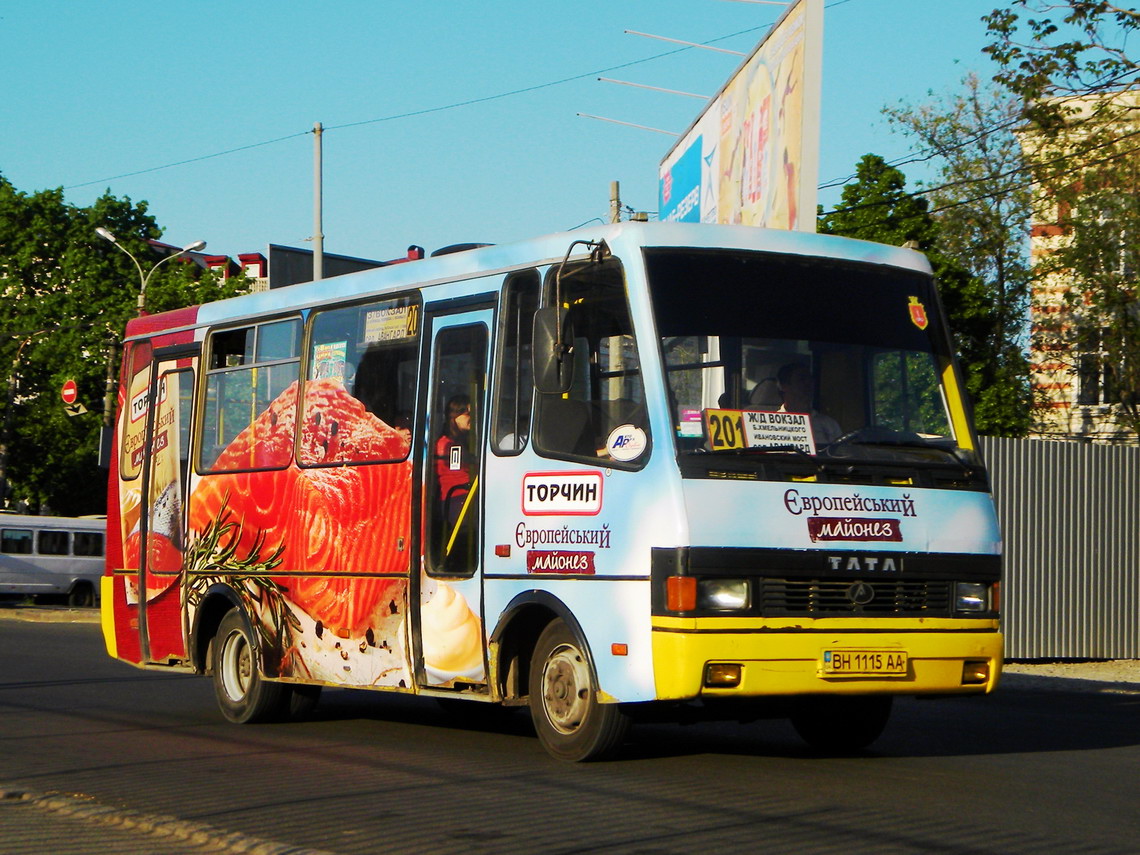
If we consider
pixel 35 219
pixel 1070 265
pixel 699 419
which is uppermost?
pixel 35 219

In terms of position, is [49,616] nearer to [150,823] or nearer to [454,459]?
[454,459]

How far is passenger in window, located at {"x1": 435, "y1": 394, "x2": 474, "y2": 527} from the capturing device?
10.5m

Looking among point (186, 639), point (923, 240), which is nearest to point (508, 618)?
point (186, 639)

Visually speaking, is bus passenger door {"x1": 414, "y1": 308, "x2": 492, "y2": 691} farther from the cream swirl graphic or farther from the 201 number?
the 201 number

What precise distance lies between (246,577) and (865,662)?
5.36 meters

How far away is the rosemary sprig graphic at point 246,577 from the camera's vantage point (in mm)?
12305

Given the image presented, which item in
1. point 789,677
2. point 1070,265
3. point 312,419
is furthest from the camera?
point 1070,265

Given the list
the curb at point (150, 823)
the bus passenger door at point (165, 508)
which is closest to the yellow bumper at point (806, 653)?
the curb at point (150, 823)

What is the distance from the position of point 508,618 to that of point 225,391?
14.4 ft

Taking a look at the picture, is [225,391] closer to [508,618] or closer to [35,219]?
[508,618]

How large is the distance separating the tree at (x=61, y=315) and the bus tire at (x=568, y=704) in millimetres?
50244

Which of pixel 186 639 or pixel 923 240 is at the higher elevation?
pixel 923 240

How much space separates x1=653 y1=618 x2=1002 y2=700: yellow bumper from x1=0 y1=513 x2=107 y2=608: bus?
40.2 metres

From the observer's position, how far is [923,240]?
4438cm
